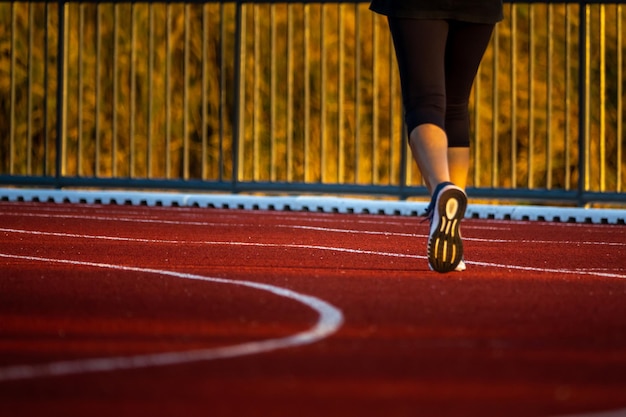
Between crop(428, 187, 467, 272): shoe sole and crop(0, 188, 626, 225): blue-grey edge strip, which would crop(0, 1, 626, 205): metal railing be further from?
crop(428, 187, 467, 272): shoe sole

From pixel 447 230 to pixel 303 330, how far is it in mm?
1960

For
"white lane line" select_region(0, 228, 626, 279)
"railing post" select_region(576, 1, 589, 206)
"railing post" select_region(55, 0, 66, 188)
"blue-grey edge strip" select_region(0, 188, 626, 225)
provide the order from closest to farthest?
"white lane line" select_region(0, 228, 626, 279) → "blue-grey edge strip" select_region(0, 188, 626, 225) → "railing post" select_region(576, 1, 589, 206) → "railing post" select_region(55, 0, 66, 188)

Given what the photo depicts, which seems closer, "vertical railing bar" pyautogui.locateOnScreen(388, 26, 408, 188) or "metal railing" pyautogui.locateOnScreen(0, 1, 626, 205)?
"vertical railing bar" pyautogui.locateOnScreen(388, 26, 408, 188)

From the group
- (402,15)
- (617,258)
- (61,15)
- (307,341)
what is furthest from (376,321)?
(61,15)

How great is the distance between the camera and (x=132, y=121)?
16.1 metres

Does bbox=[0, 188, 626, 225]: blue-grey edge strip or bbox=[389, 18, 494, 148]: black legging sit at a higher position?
bbox=[389, 18, 494, 148]: black legging

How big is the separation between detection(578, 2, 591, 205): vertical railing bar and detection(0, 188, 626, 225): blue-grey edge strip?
4.59ft

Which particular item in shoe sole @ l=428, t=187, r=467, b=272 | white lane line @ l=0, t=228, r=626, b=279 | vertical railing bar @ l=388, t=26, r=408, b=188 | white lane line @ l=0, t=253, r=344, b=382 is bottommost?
white lane line @ l=0, t=253, r=344, b=382

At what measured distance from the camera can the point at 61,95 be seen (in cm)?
1580

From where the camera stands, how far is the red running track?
3.82m

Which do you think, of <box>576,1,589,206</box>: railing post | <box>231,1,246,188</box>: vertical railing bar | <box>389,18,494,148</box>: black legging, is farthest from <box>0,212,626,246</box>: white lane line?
<box>231,1,246,188</box>: vertical railing bar

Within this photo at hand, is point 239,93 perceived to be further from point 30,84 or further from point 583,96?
point 583,96

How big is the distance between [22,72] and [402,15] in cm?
1173

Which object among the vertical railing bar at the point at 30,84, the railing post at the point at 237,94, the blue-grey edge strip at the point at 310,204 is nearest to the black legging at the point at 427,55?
the blue-grey edge strip at the point at 310,204
